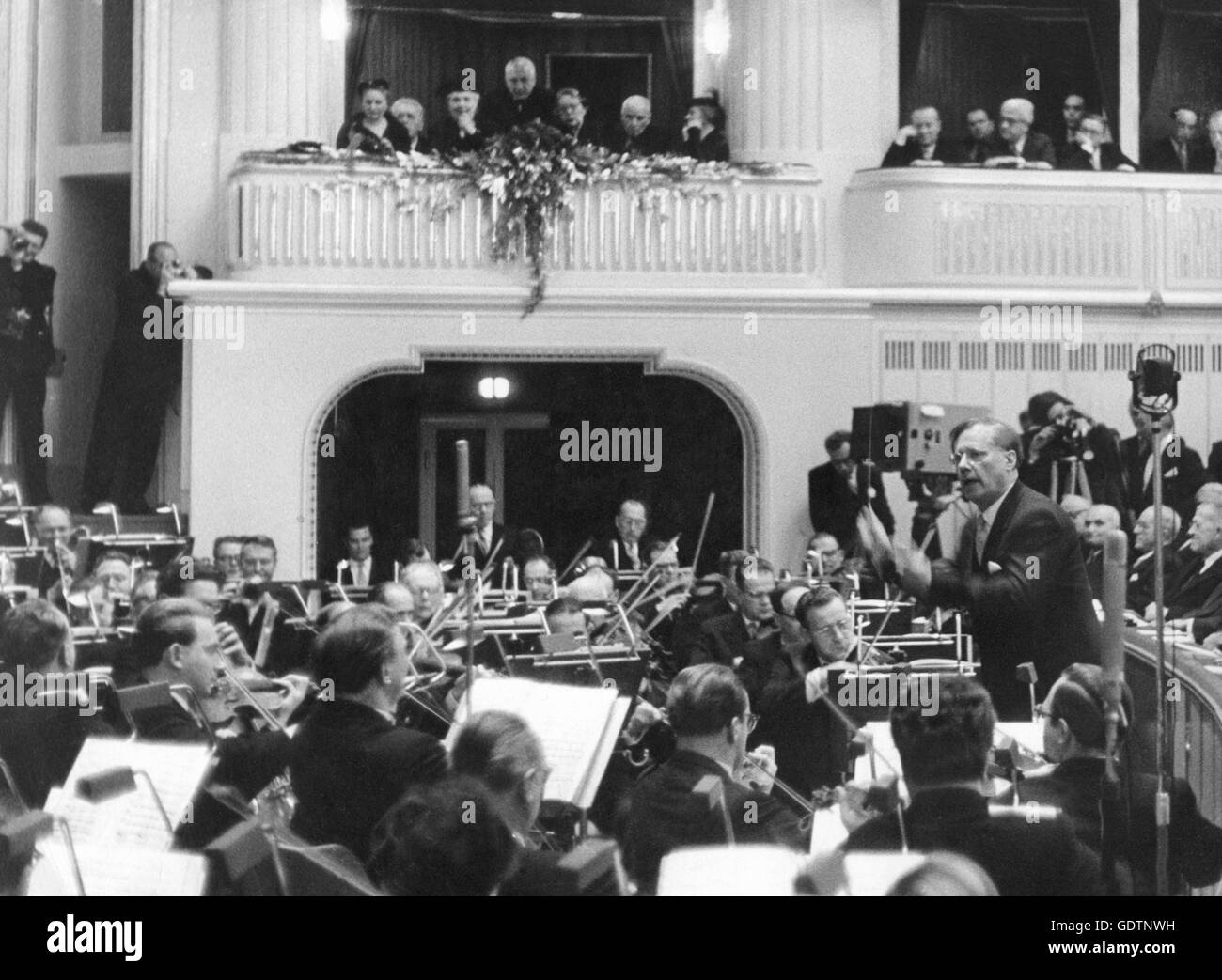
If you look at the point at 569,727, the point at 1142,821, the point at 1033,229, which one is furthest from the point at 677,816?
the point at 1033,229

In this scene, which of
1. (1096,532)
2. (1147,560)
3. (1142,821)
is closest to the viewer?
(1142,821)

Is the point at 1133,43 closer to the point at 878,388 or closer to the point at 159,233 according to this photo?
the point at 878,388

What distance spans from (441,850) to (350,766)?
1.20m

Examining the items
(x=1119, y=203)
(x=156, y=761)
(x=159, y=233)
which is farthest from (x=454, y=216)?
(x=156, y=761)

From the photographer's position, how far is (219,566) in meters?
9.02

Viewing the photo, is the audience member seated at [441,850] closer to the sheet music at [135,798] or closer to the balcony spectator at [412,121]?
the sheet music at [135,798]

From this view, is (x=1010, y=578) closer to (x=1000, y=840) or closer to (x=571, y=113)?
(x=1000, y=840)

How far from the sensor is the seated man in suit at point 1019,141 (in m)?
10.7

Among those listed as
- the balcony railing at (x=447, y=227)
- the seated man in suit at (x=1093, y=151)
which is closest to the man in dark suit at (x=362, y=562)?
the balcony railing at (x=447, y=227)

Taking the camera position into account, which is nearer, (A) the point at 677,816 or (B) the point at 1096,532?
(A) the point at 677,816

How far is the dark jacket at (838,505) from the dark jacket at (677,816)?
13.3ft

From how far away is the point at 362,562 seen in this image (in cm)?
898

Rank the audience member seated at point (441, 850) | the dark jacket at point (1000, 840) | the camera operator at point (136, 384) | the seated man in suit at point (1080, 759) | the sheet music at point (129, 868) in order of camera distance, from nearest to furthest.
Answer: the audience member seated at point (441, 850), the dark jacket at point (1000, 840), the sheet music at point (129, 868), the seated man in suit at point (1080, 759), the camera operator at point (136, 384)

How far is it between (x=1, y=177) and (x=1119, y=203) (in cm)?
560
